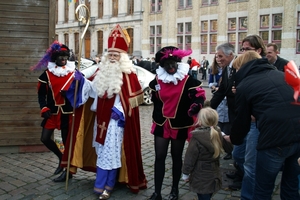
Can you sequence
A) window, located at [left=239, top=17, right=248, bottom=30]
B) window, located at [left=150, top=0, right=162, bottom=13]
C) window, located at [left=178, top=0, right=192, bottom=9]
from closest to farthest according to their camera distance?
window, located at [left=239, top=17, right=248, bottom=30], window, located at [left=178, top=0, right=192, bottom=9], window, located at [left=150, top=0, right=162, bottom=13]

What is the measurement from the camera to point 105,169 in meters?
4.70

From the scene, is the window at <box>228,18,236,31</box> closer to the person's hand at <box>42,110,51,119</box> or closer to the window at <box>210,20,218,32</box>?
the window at <box>210,20,218,32</box>

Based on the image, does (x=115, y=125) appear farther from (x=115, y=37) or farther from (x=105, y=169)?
(x=115, y=37)

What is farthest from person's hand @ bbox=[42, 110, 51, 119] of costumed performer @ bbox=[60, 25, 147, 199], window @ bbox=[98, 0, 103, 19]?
window @ bbox=[98, 0, 103, 19]

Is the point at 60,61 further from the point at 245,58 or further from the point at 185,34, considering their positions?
the point at 185,34

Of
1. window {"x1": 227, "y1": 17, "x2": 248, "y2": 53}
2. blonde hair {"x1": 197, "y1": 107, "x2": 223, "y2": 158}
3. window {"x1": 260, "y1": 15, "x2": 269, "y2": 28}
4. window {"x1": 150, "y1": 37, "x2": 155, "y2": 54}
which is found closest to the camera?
blonde hair {"x1": 197, "y1": 107, "x2": 223, "y2": 158}

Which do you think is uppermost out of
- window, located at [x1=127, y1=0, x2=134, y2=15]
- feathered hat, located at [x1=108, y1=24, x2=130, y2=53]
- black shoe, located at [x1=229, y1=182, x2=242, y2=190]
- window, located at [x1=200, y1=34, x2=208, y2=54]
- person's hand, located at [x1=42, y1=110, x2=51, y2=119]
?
window, located at [x1=127, y1=0, x2=134, y2=15]

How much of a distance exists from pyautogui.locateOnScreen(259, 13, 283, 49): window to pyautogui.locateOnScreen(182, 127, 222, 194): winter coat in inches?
1011

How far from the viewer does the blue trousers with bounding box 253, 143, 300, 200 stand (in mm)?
3244

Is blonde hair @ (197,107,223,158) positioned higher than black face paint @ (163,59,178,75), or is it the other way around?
black face paint @ (163,59,178,75)

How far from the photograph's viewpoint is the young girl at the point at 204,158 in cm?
396

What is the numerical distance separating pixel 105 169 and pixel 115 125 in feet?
1.92

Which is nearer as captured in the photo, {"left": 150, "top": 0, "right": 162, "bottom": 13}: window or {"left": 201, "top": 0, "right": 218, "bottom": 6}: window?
{"left": 201, "top": 0, "right": 218, "bottom": 6}: window

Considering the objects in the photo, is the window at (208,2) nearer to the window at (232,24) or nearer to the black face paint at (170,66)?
the window at (232,24)
